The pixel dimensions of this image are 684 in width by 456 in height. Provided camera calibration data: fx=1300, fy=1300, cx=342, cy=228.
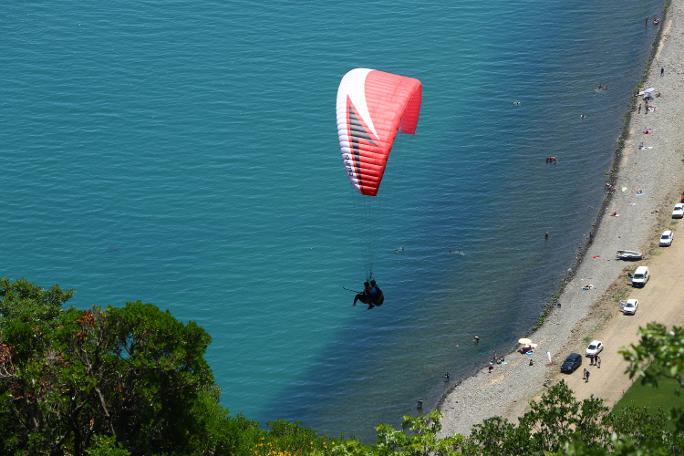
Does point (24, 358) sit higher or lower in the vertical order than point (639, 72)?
lower

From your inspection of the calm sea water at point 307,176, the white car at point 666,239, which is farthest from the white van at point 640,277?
the calm sea water at point 307,176

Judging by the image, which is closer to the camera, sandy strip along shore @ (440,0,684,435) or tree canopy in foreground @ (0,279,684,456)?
tree canopy in foreground @ (0,279,684,456)

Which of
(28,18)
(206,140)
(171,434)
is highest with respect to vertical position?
(28,18)

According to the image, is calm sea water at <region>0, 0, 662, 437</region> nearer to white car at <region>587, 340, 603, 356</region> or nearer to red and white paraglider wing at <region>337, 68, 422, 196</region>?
white car at <region>587, 340, 603, 356</region>

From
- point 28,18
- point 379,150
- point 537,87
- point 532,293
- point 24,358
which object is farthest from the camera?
point 28,18

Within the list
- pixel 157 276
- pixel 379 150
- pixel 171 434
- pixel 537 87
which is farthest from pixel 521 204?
pixel 171 434

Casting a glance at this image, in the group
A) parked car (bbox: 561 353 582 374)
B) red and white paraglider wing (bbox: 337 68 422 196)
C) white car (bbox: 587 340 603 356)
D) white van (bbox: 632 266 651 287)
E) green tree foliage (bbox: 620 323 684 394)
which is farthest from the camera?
white van (bbox: 632 266 651 287)

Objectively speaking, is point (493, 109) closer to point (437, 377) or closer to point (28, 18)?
point (437, 377)

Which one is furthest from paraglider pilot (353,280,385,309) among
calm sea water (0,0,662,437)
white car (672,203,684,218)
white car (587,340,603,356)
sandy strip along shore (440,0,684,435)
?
white car (672,203,684,218)
